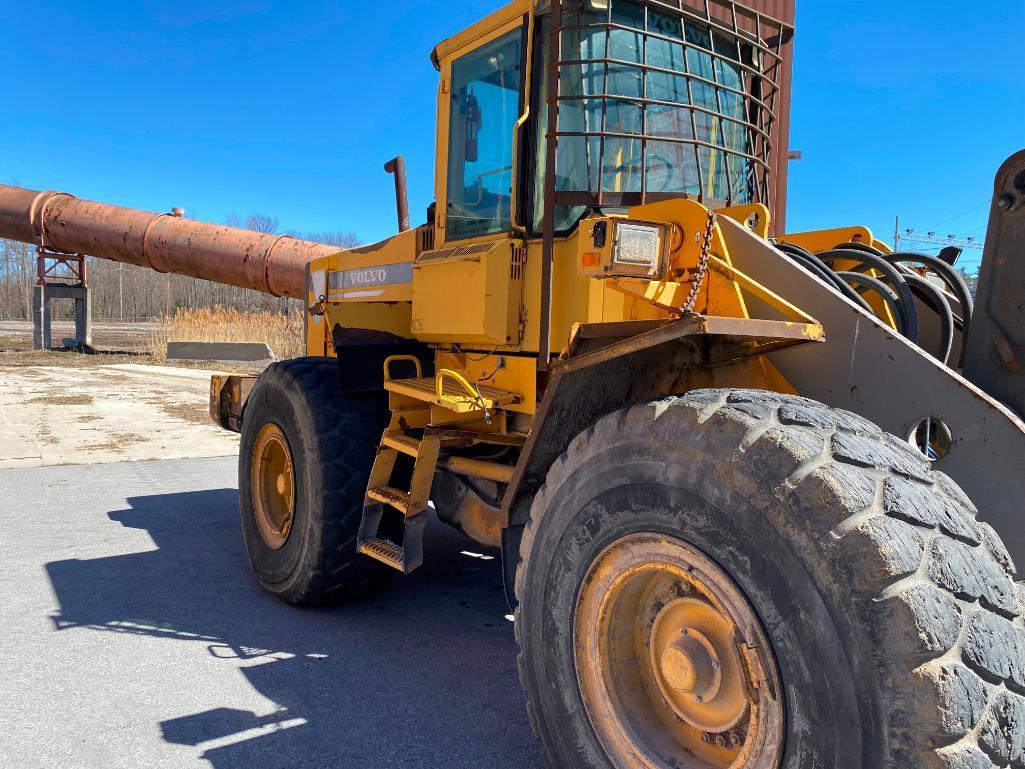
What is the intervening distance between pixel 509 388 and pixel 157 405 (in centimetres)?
1115

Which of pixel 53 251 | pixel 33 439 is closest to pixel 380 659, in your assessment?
pixel 33 439

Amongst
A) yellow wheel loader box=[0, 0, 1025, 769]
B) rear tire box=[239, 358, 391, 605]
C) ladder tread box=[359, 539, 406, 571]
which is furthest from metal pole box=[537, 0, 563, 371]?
rear tire box=[239, 358, 391, 605]

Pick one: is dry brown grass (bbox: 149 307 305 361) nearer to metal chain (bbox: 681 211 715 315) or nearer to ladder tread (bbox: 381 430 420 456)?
ladder tread (bbox: 381 430 420 456)

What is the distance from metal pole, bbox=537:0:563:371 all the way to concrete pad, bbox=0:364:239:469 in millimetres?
7464

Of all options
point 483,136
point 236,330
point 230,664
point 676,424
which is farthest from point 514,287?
point 236,330

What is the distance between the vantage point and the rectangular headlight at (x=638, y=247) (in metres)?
2.34

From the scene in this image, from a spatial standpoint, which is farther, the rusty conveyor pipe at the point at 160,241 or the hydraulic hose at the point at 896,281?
the rusty conveyor pipe at the point at 160,241

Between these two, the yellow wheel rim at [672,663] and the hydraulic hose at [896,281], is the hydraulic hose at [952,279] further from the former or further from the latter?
the yellow wheel rim at [672,663]

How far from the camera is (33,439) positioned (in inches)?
380

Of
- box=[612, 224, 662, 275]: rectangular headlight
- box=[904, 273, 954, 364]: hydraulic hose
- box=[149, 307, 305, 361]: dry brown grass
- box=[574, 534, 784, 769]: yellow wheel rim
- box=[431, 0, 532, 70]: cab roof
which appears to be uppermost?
box=[431, 0, 532, 70]: cab roof

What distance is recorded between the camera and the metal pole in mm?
2820

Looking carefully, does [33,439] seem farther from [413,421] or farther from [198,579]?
[413,421]

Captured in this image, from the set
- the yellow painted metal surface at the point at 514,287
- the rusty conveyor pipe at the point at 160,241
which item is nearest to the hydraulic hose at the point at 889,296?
the yellow painted metal surface at the point at 514,287

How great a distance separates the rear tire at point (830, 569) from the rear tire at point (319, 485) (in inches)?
86.5
